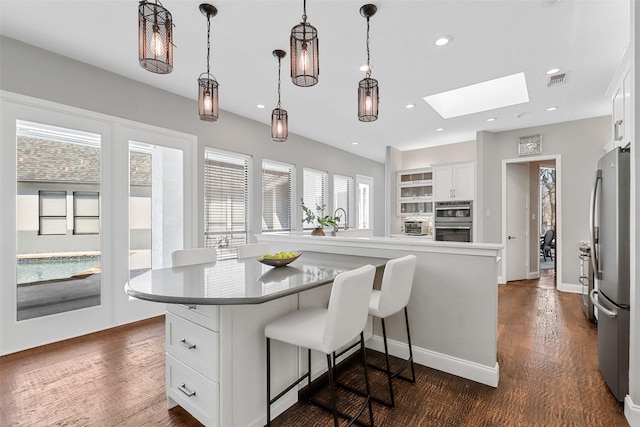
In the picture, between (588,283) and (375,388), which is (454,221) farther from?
(375,388)

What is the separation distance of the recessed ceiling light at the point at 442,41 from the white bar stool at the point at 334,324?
2.24 m

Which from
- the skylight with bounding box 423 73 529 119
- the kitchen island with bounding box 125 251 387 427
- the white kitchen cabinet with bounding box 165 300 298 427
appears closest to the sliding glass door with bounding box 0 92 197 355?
the kitchen island with bounding box 125 251 387 427

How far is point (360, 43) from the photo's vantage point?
275cm

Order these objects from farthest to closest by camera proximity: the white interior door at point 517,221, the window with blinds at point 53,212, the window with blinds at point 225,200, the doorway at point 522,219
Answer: the white interior door at point 517,221, the doorway at point 522,219, the window with blinds at point 225,200, the window with blinds at point 53,212

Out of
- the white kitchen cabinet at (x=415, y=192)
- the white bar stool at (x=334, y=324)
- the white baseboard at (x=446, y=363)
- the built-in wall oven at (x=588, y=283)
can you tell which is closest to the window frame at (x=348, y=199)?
the white kitchen cabinet at (x=415, y=192)

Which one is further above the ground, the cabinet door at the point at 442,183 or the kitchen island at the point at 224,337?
the cabinet door at the point at 442,183

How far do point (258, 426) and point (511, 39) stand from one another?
3.62 m

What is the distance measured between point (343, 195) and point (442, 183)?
2293 mm

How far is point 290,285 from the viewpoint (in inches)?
66.5

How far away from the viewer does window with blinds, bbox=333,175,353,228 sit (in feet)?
23.4

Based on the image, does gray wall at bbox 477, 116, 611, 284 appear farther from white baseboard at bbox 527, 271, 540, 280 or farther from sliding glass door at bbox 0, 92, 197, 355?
sliding glass door at bbox 0, 92, 197, 355

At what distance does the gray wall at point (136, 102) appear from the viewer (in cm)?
282

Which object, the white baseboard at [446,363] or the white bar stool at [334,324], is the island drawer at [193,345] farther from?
the white baseboard at [446,363]

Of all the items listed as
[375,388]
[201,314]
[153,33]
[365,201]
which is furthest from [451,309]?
[365,201]
